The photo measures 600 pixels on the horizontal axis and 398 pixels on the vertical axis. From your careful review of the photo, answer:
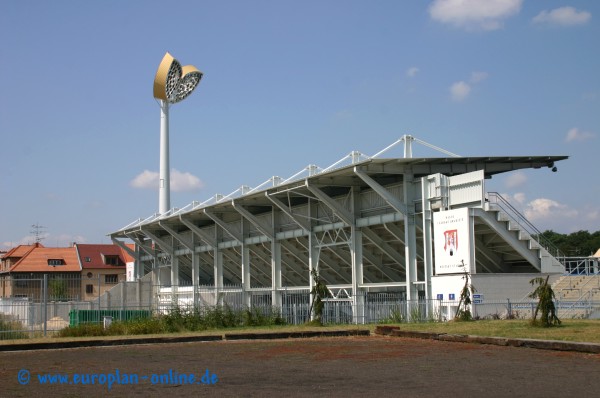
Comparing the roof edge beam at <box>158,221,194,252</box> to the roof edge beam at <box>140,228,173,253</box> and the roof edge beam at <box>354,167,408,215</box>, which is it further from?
the roof edge beam at <box>354,167,408,215</box>

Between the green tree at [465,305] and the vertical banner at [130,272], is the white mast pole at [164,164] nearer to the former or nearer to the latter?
the vertical banner at [130,272]

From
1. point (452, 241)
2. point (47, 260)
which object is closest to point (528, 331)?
point (452, 241)

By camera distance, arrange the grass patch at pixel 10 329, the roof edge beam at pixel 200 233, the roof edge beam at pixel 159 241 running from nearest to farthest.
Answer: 1. the grass patch at pixel 10 329
2. the roof edge beam at pixel 200 233
3. the roof edge beam at pixel 159 241

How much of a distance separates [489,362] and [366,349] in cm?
458

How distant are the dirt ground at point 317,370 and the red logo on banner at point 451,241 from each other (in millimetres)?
13038

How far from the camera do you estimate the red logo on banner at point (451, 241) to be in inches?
1308

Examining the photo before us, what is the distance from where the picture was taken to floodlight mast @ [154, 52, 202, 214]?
78.8 metres

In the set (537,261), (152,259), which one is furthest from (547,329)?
(152,259)

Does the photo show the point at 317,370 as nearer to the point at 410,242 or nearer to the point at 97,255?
the point at 410,242

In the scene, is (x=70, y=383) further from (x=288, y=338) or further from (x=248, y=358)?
(x=288, y=338)

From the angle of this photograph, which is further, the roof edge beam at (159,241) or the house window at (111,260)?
the house window at (111,260)

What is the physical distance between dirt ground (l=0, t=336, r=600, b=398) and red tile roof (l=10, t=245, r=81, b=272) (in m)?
78.9

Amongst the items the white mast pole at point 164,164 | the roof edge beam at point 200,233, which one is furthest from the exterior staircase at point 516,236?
the white mast pole at point 164,164

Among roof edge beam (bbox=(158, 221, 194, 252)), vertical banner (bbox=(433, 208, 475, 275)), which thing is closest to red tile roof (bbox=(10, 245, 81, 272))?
roof edge beam (bbox=(158, 221, 194, 252))
